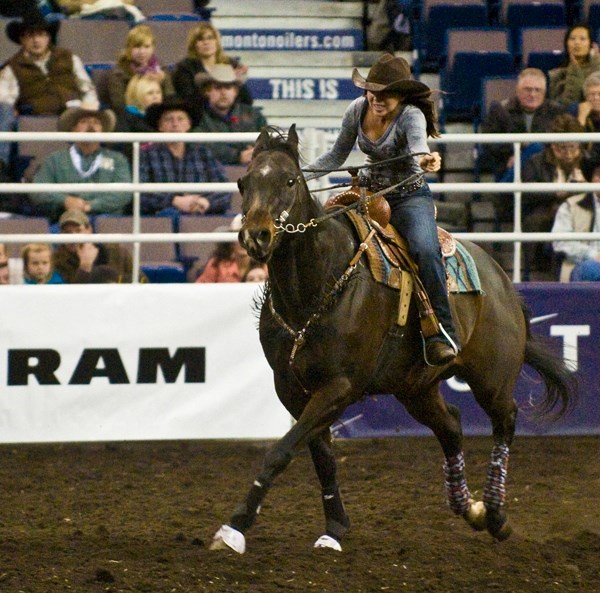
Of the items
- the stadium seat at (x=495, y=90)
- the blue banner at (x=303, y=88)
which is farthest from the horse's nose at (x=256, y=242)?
the blue banner at (x=303, y=88)

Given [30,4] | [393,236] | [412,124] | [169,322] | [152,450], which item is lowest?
[152,450]

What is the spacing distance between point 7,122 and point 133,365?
103 inches

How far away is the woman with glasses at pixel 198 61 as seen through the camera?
33.1 ft

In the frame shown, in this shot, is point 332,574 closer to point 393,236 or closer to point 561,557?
point 561,557

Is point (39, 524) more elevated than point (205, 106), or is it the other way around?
point (205, 106)

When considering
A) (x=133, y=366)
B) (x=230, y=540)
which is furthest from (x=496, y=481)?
(x=133, y=366)

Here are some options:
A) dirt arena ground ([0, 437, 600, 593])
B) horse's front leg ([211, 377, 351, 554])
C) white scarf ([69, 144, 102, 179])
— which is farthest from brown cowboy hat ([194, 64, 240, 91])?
horse's front leg ([211, 377, 351, 554])

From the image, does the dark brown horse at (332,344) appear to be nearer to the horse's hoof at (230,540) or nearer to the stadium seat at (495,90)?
the horse's hoof at (230,540)

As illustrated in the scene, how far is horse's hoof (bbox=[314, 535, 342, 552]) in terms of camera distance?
5.59m

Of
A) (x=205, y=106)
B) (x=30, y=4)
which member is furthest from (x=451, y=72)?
(x=30, y=4)

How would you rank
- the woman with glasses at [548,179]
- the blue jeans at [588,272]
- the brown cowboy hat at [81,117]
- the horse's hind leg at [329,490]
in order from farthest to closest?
1. the brown cowboy hat at [81,117]
2. the woman with glasses at [548,179]
3. the blue jeans at [588,272]
4. the horse's hind leg at [329,490]

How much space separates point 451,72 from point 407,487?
573cm

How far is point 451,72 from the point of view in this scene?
11828mm

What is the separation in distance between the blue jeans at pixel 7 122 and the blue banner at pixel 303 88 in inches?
131
